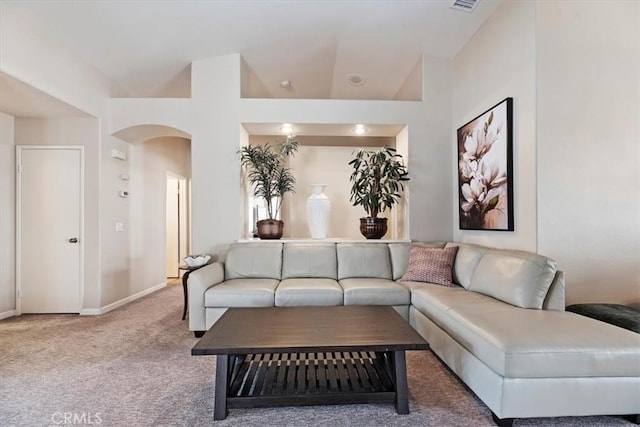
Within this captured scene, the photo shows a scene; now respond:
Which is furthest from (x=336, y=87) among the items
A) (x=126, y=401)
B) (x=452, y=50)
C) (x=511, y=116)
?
(x=126, y=401)

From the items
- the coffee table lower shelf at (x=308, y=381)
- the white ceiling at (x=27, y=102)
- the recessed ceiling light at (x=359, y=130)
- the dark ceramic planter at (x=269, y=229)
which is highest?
the white ceiling at (x=27, y=102)

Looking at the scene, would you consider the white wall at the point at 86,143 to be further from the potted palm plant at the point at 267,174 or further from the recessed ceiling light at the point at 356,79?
the recessed ceiling light at the point at 356,79

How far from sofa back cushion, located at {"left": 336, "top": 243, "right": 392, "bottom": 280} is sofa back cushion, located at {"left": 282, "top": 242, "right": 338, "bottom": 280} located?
0.30 ft

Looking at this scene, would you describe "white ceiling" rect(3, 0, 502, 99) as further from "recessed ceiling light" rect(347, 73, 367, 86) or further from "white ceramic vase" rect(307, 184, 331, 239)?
"white ceramic vase" rect(307, 184, 331, 239)

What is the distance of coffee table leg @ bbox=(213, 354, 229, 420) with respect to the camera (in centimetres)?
187

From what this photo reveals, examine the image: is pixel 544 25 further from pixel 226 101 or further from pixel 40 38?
pixel 40 38

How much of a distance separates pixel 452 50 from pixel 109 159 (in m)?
4.45

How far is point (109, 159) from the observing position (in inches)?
166

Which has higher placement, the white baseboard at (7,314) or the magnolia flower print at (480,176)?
the magnolia flower print at (480,176)

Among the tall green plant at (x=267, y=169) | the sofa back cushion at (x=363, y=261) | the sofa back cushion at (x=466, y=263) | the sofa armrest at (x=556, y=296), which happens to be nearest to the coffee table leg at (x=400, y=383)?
the sofa armrest at (x=556, y=296)

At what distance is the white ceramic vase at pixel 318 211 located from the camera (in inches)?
167

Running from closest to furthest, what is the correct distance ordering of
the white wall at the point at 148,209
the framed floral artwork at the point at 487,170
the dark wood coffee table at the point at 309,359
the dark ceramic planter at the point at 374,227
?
the dark wood coffee table at the point at 309,359 → the framed floral artwork at the point at 487,170 → the dark ceramic planter at the point at 374,227 → the white wall at the point at 148,209

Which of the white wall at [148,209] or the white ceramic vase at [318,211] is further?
the white wall at [148,209]

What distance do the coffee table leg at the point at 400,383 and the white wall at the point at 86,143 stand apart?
371cm
